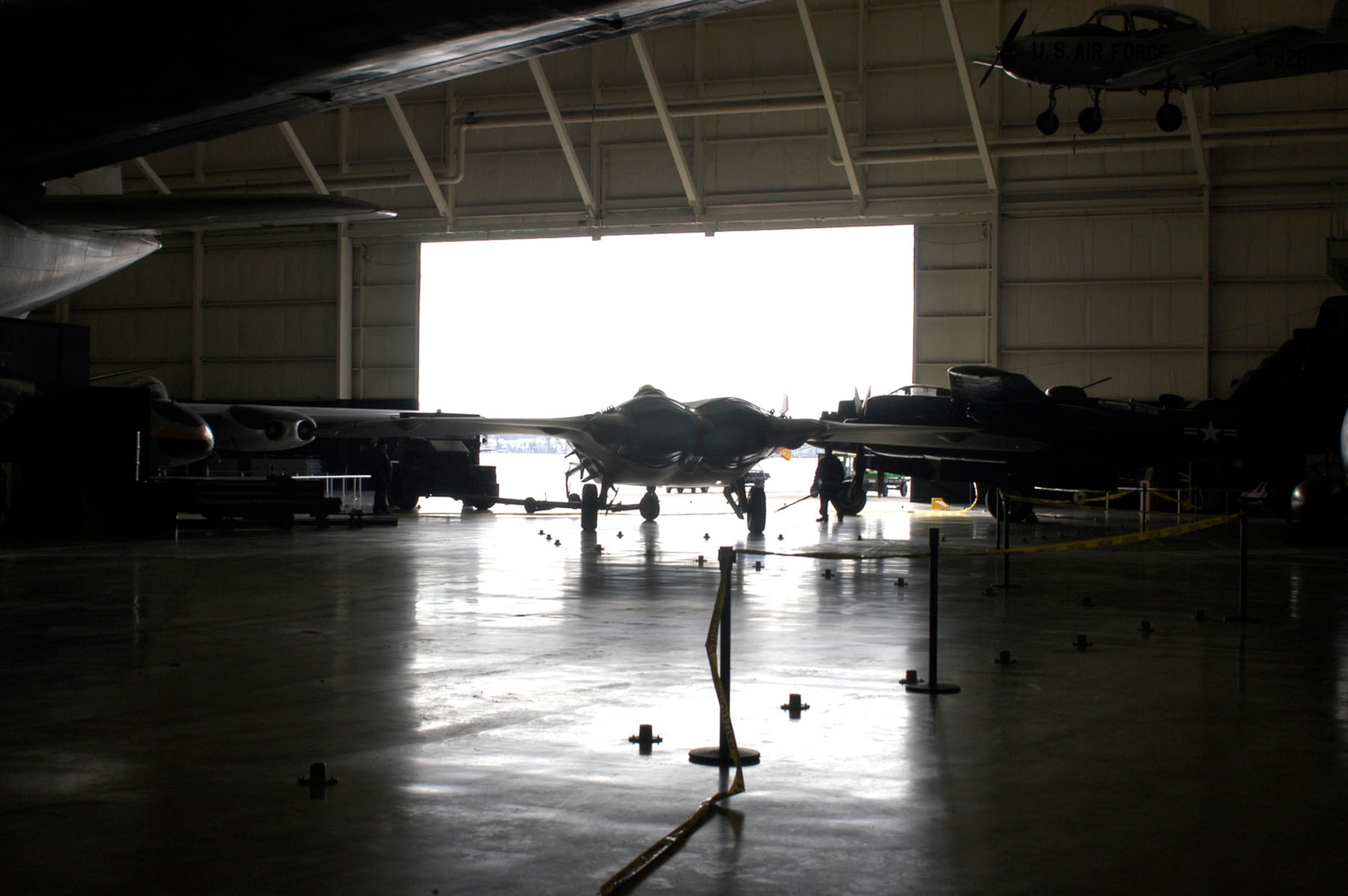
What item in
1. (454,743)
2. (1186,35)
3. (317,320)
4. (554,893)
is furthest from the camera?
(317,320)

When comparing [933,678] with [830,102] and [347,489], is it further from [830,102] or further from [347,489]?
[347,489]

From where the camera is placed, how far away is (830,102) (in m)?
28.1

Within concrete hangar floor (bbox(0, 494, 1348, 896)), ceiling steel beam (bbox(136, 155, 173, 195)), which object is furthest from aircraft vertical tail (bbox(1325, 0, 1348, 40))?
ceiling steel beam (bbox(136, 155, 173, 195))

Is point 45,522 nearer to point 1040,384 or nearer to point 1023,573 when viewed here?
point 1023,573

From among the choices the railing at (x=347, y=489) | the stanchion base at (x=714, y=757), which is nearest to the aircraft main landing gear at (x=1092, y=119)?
the railing at (x=347, y=489)

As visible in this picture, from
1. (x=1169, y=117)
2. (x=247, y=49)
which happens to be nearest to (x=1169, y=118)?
(x=1169, y=117)

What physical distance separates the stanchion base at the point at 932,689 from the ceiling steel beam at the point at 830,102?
2408 centimetres

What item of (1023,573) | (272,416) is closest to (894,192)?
(272,416)

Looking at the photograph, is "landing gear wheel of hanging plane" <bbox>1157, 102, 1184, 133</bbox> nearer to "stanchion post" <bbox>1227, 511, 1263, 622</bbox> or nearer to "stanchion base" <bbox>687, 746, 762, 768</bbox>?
"stanchion post" <bbox>1227, 511, 1263, 622</bbox>

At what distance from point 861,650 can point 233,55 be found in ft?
17.6

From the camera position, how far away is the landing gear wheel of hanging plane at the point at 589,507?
18.5m

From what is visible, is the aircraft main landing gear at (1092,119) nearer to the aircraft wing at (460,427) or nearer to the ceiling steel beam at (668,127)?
the ceiling steel beam at (668,127)

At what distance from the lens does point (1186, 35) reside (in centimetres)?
1962

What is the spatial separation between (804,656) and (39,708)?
13.9ft
